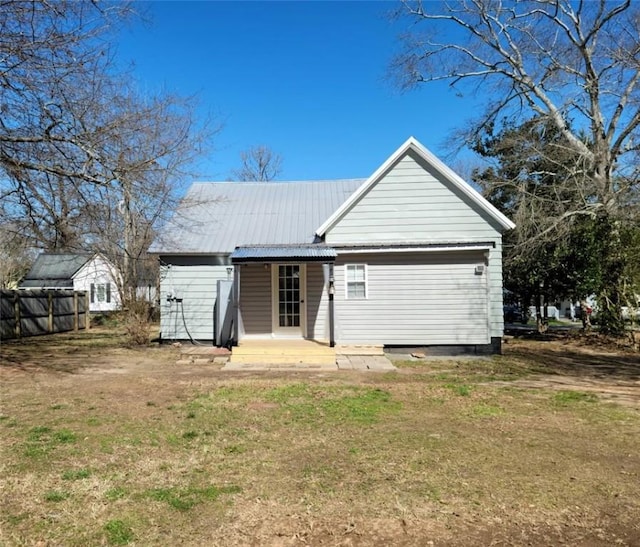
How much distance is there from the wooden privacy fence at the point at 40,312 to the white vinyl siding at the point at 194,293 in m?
6.94

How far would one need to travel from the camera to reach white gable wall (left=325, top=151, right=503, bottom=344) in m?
13.2

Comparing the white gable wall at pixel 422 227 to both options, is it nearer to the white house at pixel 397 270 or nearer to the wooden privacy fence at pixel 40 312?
the white house at pixel 397 270

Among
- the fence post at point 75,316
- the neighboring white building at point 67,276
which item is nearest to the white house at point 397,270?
the fence post at point 75,316

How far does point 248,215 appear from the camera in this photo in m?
15.7

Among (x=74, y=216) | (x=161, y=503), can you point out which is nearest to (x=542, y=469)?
(x=161, y=503)

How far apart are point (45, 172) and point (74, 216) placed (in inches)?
104

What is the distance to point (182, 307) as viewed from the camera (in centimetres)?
1434

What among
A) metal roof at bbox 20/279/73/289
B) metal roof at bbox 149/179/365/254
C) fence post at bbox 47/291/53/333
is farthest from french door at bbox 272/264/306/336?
metal roof at bbox 20/279/73/289

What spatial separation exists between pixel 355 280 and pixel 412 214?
7.92ft

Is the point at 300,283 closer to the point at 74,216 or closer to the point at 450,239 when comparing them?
the point at 450,239

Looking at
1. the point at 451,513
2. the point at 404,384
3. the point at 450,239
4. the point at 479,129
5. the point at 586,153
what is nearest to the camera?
the point at 451,513

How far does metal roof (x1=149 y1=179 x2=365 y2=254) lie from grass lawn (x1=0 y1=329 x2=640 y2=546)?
5764 mm

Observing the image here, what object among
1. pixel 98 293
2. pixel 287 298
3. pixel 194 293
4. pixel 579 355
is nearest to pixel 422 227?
pixel 287 298

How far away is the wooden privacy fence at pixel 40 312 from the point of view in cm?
1710
